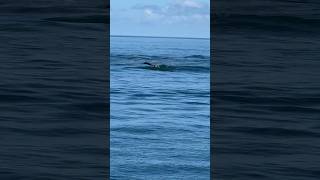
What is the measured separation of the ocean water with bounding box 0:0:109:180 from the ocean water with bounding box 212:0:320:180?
711 mm

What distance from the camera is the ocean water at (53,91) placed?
3.87 metres

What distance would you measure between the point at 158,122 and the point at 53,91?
2.84 metres

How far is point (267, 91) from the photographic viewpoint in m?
3.94

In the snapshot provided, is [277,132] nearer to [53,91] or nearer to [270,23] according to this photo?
[270,23]

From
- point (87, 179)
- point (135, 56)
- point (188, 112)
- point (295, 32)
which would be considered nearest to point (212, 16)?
point (295, 32)

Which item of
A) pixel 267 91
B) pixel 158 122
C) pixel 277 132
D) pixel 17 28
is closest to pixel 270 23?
pixel 267 91

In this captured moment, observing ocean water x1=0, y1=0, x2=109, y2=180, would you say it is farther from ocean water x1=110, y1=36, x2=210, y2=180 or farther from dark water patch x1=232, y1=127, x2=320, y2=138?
dark water patch x1=232, y1=127, x2=320, y2=138

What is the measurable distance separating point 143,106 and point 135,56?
2886 mm

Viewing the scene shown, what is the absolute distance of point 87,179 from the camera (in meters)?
3.86

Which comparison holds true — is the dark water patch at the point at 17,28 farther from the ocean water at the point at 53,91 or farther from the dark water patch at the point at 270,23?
the dark water patch at the point at 270,23

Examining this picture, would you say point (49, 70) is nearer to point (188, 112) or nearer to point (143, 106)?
point (143, 106)

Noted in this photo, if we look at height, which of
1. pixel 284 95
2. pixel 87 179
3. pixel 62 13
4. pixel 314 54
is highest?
pixel 62 13

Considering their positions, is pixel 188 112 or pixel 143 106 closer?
pixel 143 106

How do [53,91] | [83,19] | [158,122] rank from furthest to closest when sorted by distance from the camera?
[158,122]
[83,19]
[53,91]
